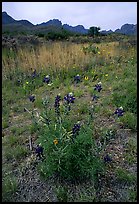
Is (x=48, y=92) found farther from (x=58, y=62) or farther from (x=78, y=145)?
(x=78, y=145)

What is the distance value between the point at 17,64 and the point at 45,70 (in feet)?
3.59

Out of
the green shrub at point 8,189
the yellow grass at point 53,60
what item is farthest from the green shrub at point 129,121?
the yellow grass at point 53,60

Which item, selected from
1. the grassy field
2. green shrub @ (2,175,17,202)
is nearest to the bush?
the grassy field

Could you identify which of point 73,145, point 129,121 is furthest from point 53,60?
point 73,145

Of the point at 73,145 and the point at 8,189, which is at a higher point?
the point at 73,145

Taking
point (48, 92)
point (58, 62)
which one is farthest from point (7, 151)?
point (58, 62)

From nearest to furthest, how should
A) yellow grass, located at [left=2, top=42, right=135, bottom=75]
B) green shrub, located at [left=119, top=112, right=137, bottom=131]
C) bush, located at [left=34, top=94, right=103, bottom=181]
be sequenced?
bush, located at [left=34, top=94, right=103, bottom=181] < green shrub, located at [left=119, top=112, right=137, bottom=131] < yellow grass, located at [left=2, top=42, right=135, bottom=75]

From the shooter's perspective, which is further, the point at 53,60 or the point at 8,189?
the point at 53,60

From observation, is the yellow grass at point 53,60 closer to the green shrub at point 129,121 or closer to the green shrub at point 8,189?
the green shrub at point 129,121

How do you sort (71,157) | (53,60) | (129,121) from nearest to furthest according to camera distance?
(71,157)
(129,121)
(53,60)

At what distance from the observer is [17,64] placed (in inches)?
331

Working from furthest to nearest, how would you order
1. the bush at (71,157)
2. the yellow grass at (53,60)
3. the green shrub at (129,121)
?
the yellow grass at (53,60) → the green shrub at (129,121) → the bush at (71,157)

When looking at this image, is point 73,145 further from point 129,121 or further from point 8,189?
point 129,121

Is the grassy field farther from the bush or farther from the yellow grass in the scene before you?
the yellow grass
